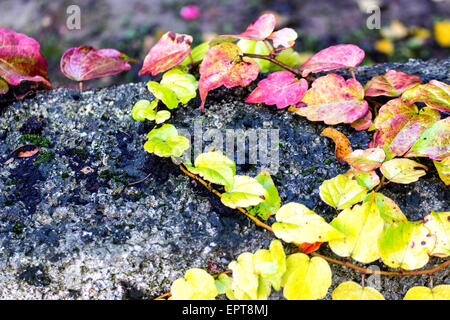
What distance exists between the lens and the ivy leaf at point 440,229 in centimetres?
82

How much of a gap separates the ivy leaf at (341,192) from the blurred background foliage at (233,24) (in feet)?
5.53

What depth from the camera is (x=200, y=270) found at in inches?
32.9

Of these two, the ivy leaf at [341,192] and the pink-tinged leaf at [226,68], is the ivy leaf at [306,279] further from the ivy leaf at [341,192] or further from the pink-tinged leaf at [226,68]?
the pink-tinged leaf at [226,68]

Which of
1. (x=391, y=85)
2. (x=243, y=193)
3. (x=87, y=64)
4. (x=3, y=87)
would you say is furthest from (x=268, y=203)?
(x=3, y=87)

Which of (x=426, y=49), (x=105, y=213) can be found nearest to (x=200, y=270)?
(x=105, y=213)

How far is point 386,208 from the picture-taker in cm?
86

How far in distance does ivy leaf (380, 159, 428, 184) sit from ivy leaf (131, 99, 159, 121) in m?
0.57

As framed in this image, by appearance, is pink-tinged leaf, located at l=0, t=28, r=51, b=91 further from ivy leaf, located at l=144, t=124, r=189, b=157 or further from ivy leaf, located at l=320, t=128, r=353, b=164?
ivy leaf, located at l=320, t=128, r=353, b=164

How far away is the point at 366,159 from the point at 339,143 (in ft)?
0.28

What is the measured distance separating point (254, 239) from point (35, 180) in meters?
0.54

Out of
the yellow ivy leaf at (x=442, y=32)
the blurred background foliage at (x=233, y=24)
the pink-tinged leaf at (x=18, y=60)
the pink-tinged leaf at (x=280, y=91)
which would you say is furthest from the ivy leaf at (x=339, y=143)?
the yellow ivy leaf at (x=442, y=32)

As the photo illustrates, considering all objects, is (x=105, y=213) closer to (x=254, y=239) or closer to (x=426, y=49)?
(x=254, y=239)

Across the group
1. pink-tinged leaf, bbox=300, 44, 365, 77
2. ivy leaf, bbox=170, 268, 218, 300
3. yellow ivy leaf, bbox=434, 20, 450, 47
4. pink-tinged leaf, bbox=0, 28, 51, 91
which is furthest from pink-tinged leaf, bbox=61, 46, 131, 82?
yellow ivy leaf, bbox=434, 20, 450, 47
